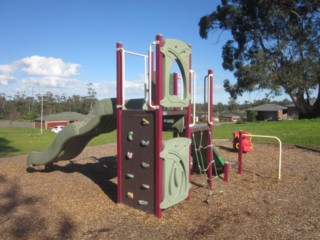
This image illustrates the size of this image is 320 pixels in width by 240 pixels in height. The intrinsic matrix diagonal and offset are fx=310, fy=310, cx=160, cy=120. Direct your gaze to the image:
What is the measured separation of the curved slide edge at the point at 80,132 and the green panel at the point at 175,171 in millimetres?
1251

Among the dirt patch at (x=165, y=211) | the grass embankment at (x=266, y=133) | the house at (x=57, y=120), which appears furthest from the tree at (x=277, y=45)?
the house at (x=57, y=120)

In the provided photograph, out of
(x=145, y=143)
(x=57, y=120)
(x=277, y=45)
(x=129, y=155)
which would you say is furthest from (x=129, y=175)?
(x=57, y=120)

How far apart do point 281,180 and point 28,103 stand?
91067 millimetres

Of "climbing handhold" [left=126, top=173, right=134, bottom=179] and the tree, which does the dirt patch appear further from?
the tree

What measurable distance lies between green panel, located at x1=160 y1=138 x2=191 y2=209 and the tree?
19.7 m

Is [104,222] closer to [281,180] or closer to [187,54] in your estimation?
[187,54]

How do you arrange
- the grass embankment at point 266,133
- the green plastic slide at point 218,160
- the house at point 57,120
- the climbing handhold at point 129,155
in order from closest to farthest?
the climbing handhold at point 129,155
the green plastic slide at point 218,160
the grass embankment at point 266,133
the house at point 57,120

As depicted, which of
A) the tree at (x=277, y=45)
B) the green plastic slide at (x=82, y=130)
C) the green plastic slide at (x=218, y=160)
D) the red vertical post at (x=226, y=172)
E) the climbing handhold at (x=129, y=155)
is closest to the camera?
the climbing handhold at (x=129, y=155)

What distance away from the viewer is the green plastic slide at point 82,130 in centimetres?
530

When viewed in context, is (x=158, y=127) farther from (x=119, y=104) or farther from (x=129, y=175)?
(x=129, y=175)

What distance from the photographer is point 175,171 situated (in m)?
4.81

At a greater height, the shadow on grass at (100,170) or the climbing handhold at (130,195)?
the climbing handhold at (130,195)

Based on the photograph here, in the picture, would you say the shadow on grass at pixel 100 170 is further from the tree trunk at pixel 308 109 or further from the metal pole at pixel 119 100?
the tree trunk at pixel 308 109

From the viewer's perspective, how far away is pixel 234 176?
6.93 meters
